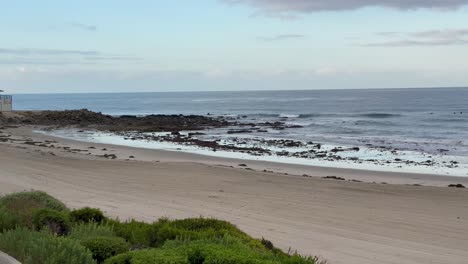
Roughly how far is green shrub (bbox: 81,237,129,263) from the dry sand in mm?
3717

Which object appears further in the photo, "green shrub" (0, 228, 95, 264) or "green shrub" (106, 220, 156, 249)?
"green shrub" (106, 220, 156, 249)

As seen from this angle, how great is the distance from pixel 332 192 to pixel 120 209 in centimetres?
607

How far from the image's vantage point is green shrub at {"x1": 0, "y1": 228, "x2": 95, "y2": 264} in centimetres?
461

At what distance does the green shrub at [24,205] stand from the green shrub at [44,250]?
53.1 inches

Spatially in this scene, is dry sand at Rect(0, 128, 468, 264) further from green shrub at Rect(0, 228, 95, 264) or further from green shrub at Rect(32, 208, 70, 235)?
green shrub at Rect(0, 228, 95, 264)

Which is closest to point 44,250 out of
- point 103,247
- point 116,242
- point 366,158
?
point 103,247

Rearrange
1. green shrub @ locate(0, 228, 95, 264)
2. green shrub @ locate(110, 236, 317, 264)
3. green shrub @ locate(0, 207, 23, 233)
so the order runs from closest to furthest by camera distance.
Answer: green shrub @ locate(110, 236, 317, 264), green shrub @ locate(0, 228, 95, 264), green shrub @ locate(0, 207, 23, 233)

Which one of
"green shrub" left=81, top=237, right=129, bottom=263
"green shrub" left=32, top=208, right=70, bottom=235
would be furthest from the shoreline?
"green shrub" left=81, top=237, right=129, bottom=263

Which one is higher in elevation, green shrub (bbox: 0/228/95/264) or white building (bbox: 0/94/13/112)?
white building (bbox: 0/94/13/112)

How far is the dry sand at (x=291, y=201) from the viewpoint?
9.21 metres

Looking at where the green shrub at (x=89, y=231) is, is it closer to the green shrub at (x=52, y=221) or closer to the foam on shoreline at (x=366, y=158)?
the green shrub at (x=52, y=221)

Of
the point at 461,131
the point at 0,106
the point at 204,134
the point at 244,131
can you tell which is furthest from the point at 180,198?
the point at 0,106

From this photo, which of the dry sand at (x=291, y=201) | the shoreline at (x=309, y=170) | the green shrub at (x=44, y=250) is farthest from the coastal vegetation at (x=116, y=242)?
the shoreline at (x=309, y=170)

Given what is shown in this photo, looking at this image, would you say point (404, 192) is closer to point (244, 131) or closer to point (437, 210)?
point (437, 210)
